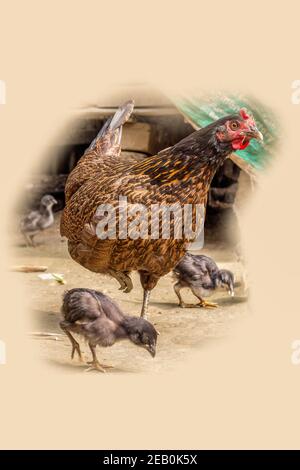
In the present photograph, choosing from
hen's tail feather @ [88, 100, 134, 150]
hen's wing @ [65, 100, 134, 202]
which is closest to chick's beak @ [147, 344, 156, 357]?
hen's wing @ [65, 100, 134, 202]

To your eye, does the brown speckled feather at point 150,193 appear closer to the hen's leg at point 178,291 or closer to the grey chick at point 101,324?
the grey chick at point 101,324

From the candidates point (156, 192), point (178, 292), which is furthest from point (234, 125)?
point (178, 292)

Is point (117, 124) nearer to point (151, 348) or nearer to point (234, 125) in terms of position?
point (234, 125)

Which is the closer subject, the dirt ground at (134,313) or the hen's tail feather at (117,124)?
the dirt ground at (134,313)

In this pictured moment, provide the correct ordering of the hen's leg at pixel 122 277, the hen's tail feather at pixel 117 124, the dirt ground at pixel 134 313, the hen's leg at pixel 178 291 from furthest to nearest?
the hen's leg at pixel 178 291, the hen's tail feather at pixel 117 124, the hen's leg at pixel 122 277, the dirt ground at pixel 134 313

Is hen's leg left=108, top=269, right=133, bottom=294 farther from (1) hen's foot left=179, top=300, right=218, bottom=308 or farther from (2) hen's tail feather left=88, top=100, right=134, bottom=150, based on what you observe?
(2) hen's tail feather left=88, top=100, right=134, bottom=150
